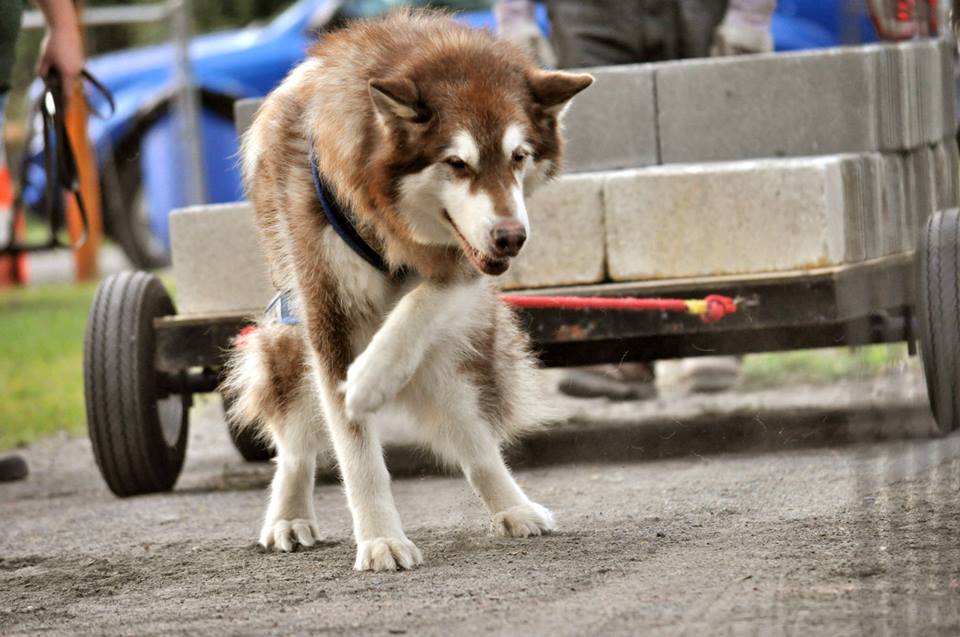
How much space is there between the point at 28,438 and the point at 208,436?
0.85 metres

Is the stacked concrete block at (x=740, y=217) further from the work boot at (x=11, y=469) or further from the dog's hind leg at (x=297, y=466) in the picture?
the work boot at (x=11, y=469)

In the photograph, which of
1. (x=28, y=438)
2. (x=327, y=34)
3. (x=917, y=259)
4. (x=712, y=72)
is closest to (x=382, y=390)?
(x=327, y=34)

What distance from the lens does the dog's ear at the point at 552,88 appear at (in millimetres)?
3898

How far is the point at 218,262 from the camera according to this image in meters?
5.37

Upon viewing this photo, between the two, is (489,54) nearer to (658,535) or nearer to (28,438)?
(658,535)

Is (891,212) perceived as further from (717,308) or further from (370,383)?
(370,383)

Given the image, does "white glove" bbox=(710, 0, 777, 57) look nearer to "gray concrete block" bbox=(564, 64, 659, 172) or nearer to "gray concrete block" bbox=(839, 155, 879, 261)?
"gray concrete block" bbox=(564, 64, 659, 172)

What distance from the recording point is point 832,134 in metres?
5.61

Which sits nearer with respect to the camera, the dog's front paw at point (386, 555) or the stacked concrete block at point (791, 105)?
the dog's front paw at point (386, 555)

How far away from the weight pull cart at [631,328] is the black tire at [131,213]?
28.7ft

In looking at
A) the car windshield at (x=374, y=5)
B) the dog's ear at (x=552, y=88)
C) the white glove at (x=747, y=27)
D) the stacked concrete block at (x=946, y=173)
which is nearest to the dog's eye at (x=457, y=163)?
the dog's ear at (x=552, y=88)

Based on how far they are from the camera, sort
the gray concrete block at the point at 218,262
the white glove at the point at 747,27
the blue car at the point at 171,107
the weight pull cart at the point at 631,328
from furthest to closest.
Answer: the blue car at the point at 171,107
the white glove at the point at 747,27
the gray concrete block at the point at 218,262
the weight pull cart at the point at 631,328

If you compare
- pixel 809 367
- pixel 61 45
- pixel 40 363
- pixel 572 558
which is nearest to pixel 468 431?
pixel 572 558

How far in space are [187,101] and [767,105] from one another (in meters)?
6.14
